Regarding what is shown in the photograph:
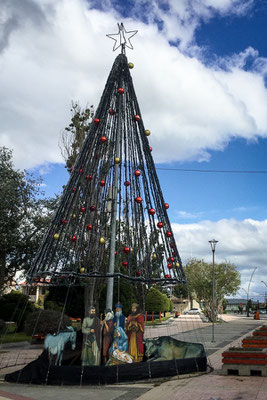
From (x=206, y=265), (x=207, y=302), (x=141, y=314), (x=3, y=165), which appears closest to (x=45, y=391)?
(x=141, y=314)

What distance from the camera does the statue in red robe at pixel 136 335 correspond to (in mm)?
9125

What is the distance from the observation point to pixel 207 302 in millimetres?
36406

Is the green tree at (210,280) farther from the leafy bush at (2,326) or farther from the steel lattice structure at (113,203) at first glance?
the steel lattice structure at (113,203)

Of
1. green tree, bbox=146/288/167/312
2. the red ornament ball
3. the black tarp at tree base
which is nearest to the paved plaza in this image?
the black tarp at tree base

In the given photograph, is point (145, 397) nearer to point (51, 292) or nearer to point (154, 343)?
point (154, 343)

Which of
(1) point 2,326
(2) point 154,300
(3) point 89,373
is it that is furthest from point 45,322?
(2) point 154,300

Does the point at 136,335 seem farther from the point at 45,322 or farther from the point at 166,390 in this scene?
the point at 45,322

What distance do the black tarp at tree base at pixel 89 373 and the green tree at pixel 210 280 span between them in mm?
28630

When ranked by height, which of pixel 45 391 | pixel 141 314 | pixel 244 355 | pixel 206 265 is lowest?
pixel 45 391

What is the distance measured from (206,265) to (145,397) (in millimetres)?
34639

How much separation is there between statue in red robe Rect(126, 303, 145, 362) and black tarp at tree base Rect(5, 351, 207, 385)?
424mm

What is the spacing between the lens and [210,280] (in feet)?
128

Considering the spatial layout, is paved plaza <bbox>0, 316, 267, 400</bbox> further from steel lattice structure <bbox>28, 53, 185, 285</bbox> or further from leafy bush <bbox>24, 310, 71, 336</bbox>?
leafy bush <bbox>24, 310, 71, 336</bbox>

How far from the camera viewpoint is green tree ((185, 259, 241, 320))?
3788cm
